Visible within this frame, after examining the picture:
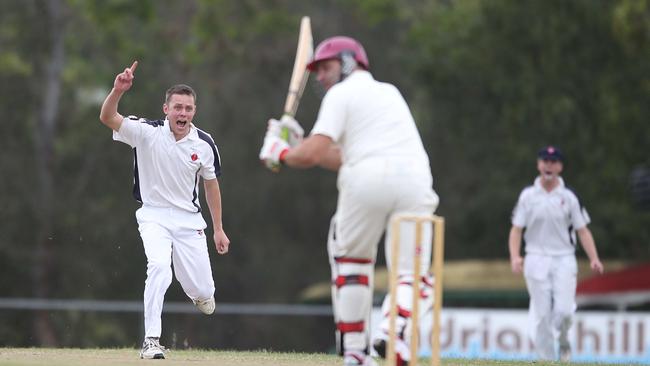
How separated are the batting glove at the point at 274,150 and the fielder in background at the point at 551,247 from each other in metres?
6.17

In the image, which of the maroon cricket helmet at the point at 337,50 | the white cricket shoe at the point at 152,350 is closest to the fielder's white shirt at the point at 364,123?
the maroon cricket helmet at the point at 337,50

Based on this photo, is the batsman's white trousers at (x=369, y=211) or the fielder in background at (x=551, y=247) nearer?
the batsman's white trousers at (x=369, y=211)

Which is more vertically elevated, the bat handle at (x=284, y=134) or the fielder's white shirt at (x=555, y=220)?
the bat handle at (x=284, y=134)

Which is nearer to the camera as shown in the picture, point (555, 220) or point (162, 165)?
point (162, 165)

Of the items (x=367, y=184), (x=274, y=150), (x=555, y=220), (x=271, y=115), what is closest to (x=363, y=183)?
(x=367, y=184)

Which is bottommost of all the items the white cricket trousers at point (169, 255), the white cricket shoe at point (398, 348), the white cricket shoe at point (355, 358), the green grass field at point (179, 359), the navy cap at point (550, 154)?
the green grass field at point (179, 359)

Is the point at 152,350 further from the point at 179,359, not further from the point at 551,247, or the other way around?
the point at 551,247

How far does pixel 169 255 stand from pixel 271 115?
31502 millimetres

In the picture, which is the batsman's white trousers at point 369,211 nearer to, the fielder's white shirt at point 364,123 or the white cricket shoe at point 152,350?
the fielder's white shirt at point 364,123

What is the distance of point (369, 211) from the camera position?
28.9 feet

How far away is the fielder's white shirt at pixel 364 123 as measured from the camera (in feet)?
28.8

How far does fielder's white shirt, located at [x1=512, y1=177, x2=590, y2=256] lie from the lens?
48.6 feet

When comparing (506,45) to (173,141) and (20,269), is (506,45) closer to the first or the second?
(20,269)

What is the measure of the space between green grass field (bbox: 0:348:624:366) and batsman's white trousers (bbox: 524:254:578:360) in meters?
2.41
